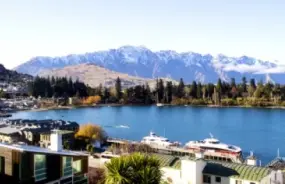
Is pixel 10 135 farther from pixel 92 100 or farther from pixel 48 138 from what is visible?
pixel 92 100

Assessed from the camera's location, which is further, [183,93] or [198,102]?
[183,93]

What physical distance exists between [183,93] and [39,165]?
133326mm

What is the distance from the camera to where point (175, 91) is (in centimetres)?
14762

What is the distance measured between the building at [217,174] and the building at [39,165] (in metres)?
5.01

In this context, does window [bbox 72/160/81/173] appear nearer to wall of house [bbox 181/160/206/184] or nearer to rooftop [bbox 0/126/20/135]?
wall of house [bbox 181/160/206/184]

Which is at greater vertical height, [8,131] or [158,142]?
[8,131]

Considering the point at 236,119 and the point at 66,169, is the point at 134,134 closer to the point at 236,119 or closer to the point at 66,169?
the point at 236,119

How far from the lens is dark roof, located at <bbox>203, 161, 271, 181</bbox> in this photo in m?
20.1

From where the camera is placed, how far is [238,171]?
20672mm

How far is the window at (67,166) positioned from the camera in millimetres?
16031

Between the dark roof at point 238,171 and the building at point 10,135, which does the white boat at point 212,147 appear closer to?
the building at point 10,135

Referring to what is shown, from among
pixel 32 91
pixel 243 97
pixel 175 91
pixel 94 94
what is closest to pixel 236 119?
pixel 243 97

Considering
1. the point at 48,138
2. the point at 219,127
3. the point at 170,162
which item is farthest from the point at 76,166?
the point at 219,127

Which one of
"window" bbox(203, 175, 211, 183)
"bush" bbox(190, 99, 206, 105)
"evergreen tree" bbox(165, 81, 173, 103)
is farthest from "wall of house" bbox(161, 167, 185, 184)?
"evergreen tree" bbox(165, 81, 173, 103)
